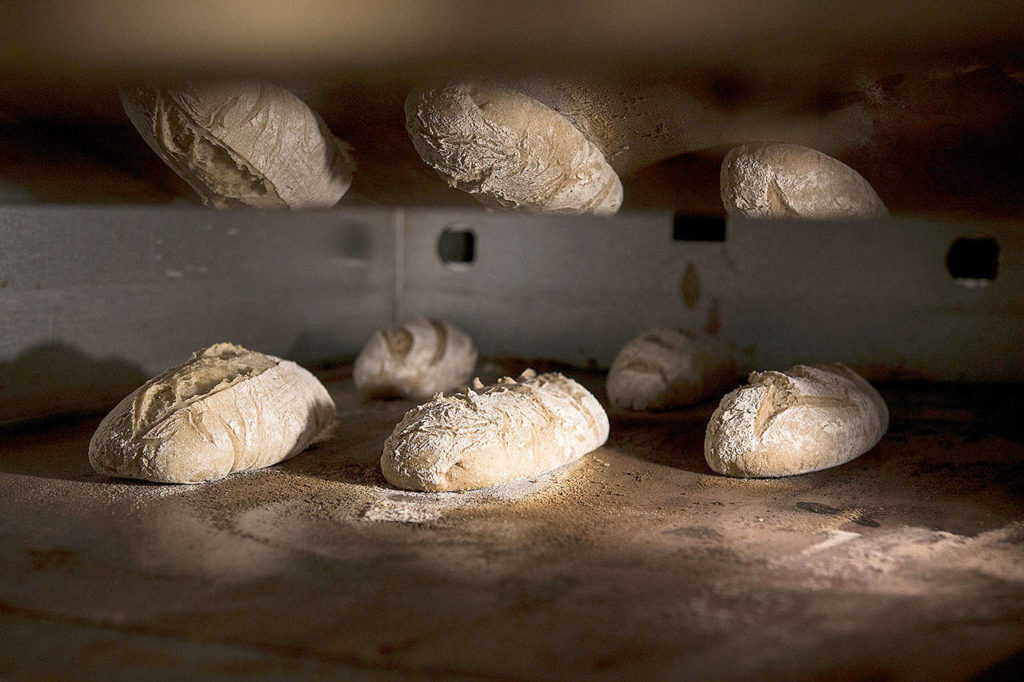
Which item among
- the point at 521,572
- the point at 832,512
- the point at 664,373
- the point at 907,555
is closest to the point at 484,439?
the point at 521,572

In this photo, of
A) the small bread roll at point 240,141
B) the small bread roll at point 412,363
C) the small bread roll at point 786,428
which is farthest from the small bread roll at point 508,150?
the small bread roll at point 412,363

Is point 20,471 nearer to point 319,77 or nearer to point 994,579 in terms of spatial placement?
point 319,77

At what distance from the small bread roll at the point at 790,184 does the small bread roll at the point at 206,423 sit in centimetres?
106

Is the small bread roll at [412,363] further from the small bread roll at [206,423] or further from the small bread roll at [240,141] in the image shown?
the small bread roll at [240,141]

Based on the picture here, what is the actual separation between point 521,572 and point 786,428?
798mm

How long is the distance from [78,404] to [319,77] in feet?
4.60

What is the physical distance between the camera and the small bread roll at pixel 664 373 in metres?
2.57

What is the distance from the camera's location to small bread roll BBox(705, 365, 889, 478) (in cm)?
193

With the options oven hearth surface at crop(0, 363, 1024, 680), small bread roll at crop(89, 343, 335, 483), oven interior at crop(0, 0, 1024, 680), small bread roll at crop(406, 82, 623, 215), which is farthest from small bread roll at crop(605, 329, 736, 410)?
small bread roll at crop(89, 343, 335, 483)

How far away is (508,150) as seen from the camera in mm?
1730

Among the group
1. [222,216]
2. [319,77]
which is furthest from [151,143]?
[222,216]

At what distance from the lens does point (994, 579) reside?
1.41m

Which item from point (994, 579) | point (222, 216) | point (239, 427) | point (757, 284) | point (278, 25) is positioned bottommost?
point (994, 579)

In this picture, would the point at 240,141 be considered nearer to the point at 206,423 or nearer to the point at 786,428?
the point at 206,423
